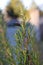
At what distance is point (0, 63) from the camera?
3.49 metres

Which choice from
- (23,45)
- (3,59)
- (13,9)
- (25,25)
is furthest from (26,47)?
(13,9)

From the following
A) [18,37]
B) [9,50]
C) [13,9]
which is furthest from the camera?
[13,9]

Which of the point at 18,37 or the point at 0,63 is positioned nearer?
the point at 18,37

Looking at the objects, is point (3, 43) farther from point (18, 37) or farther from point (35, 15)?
point (35, 15)

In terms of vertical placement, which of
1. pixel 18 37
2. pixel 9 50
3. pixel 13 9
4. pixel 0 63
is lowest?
pixel 13 9

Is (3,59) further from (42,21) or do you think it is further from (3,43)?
(42,21)

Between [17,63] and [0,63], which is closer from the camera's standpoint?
[17,63]

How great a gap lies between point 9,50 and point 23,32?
0.34 metres

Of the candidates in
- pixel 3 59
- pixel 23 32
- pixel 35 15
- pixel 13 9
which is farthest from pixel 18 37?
pixel 13 9

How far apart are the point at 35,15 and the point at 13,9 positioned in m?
7.50

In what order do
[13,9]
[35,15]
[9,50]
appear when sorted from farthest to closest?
Answer: 1. [13,9]
2. [35,15]
3. [9,50]

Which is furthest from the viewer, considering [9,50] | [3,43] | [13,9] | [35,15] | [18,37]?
[13,9]

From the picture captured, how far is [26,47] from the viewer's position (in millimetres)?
3092

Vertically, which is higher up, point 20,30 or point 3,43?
point 20,30
